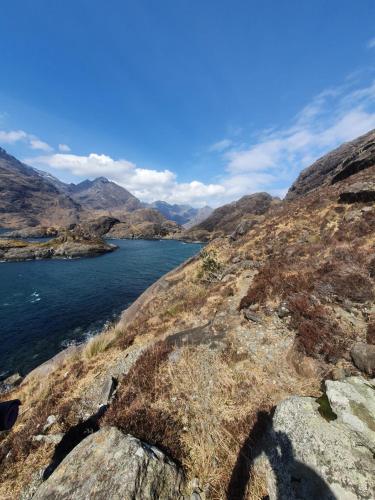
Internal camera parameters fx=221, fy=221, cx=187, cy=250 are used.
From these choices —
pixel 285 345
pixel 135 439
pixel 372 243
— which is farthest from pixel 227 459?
pixel 372 243

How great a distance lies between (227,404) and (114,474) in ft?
10.6

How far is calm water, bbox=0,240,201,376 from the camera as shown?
2225 cm

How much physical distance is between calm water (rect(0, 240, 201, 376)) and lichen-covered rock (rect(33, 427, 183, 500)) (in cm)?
1963

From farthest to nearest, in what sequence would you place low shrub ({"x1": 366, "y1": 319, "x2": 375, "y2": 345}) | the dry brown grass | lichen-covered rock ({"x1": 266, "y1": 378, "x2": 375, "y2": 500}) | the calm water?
the calm water → low shrub ({"x1": 366, "y1": 319, "x2": 375, "y2": 345}) → the dry brown grass → lichen-covered rock ({"x1": 266, "y1": 378, "x2": 375, "y2": 500})

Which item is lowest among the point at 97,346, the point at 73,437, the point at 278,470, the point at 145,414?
the point at 97,346

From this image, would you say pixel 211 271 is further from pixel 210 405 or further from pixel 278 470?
pixel 278 470

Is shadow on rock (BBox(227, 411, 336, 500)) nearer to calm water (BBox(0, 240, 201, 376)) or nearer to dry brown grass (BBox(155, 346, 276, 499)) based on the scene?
dry brown grass (BBox(155, 346, 276, 499))

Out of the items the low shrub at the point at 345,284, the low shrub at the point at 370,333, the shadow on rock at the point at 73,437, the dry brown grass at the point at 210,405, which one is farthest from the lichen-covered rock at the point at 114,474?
the low shrub at the point at 345,284

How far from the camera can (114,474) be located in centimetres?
377

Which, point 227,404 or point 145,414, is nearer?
point 145,414

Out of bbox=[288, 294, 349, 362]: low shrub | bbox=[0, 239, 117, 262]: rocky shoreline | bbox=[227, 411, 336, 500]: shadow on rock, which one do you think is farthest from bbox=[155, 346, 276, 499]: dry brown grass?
bbox=[0, 239, 117, 262]: rocky shoreline

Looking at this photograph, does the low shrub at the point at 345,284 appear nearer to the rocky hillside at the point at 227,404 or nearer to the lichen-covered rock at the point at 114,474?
the rocky hillside at the point at 227,404

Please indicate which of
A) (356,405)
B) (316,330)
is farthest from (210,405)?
(316,330)

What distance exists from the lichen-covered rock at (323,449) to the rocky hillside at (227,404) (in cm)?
2
